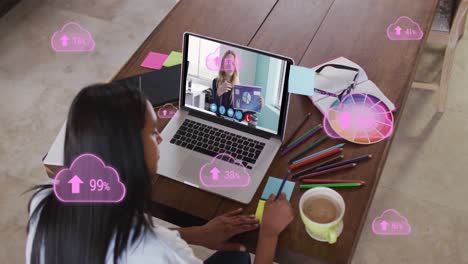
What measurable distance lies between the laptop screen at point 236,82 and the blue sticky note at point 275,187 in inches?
5.8

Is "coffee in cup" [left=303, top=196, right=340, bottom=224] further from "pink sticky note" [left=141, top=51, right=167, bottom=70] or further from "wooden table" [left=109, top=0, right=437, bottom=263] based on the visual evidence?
"pink sticky note" [left=141, top=51, right=167, bottom=70]

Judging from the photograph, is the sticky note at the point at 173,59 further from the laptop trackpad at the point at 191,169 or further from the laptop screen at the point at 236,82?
the laptop trackpad at the point at 191,169

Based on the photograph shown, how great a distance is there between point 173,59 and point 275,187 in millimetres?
587

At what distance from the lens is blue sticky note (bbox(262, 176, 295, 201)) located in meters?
1.27

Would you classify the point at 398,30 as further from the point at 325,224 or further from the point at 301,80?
the point at 325,224

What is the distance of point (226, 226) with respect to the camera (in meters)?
1.22

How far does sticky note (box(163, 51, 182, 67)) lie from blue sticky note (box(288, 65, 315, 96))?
0.37 m

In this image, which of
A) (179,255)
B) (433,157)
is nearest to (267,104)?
(179,255)

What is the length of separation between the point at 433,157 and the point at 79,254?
5.53 feet

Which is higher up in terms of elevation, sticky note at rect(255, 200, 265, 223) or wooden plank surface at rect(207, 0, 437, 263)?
wooden plank surface at rect(207, 0, 437, 263)

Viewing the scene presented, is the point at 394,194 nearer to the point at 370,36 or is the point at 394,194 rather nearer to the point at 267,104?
the point at 370,36

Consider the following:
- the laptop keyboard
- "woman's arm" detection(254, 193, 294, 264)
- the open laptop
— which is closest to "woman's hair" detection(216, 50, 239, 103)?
the open laptop

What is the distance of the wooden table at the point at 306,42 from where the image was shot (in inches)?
50.0

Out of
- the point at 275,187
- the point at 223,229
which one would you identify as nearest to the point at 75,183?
the point at 223,229
